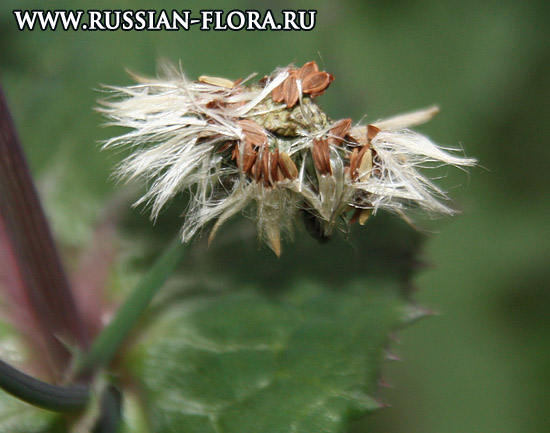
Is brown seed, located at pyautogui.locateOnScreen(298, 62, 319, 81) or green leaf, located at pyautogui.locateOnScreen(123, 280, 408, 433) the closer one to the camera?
brown seed, located at pyautogui.locateOnScreen(298, 62, 319, 81)

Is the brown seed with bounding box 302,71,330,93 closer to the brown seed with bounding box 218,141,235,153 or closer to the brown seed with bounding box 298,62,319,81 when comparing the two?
the brown seed with bounding box 298,62,319,81

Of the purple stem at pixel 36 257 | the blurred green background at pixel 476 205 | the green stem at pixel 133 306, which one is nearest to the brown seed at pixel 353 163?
the green stem at pixel 133 306

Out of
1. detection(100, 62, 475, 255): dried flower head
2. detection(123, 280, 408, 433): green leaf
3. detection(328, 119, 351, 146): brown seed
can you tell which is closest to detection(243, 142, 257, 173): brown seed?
detection(100, 62, 475, 255): dried flower head

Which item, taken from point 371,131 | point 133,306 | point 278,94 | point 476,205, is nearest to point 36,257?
point 133,306

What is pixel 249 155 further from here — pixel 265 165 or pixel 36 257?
pixel 36 257

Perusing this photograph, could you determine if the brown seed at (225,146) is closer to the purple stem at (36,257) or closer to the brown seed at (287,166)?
the brown seed at (287,166)

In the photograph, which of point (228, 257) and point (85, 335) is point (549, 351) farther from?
point (85, 335)
